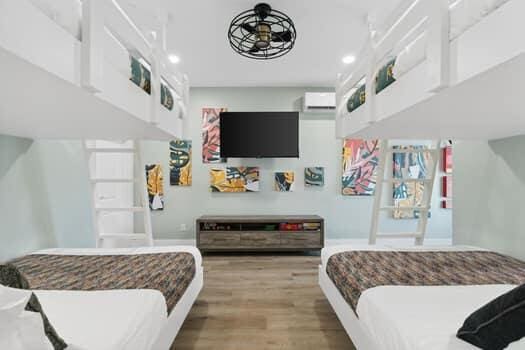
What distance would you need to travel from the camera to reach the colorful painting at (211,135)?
462 cm

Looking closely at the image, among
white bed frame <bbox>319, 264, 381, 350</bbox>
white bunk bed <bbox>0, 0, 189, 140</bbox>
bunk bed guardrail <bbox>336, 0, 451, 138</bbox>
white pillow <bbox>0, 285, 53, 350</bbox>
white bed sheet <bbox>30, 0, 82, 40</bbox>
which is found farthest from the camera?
white bed frame <bbox>319, 264, 381, 350</bbox>

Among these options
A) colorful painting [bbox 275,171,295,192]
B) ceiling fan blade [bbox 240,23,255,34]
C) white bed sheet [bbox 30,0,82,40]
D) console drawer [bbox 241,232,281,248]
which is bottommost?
console drawer [bbox 241,232,281,248]

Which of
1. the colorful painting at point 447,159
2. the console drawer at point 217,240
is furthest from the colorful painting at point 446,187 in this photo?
the console drawer at point 217,240

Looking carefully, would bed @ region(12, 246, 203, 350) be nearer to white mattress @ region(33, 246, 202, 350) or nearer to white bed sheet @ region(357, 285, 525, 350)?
white mattress @ region(33, 246, 202, 350)

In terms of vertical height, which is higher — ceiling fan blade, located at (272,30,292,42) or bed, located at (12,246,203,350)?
ceiling fan blade, located at (272,30,292,42)

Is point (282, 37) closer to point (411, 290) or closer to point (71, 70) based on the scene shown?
point (71, 70)

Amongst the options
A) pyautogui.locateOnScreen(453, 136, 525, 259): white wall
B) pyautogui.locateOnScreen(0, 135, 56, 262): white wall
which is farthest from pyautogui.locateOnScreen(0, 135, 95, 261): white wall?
pyautogui.locateOnScreen(453, 136, 525, 259): white wall

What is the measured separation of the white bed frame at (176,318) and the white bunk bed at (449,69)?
4.96 feet

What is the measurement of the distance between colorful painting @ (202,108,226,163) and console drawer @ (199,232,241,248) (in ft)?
3.65

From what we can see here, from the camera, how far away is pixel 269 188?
4625 mm

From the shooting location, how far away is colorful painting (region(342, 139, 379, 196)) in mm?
4617

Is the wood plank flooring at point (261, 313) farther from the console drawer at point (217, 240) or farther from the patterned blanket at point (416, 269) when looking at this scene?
the console drawer at point (217, 240)

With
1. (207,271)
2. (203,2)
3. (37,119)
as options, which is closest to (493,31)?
(37,119)

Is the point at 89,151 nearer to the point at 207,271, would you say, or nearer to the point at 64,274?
the point at 64,274
